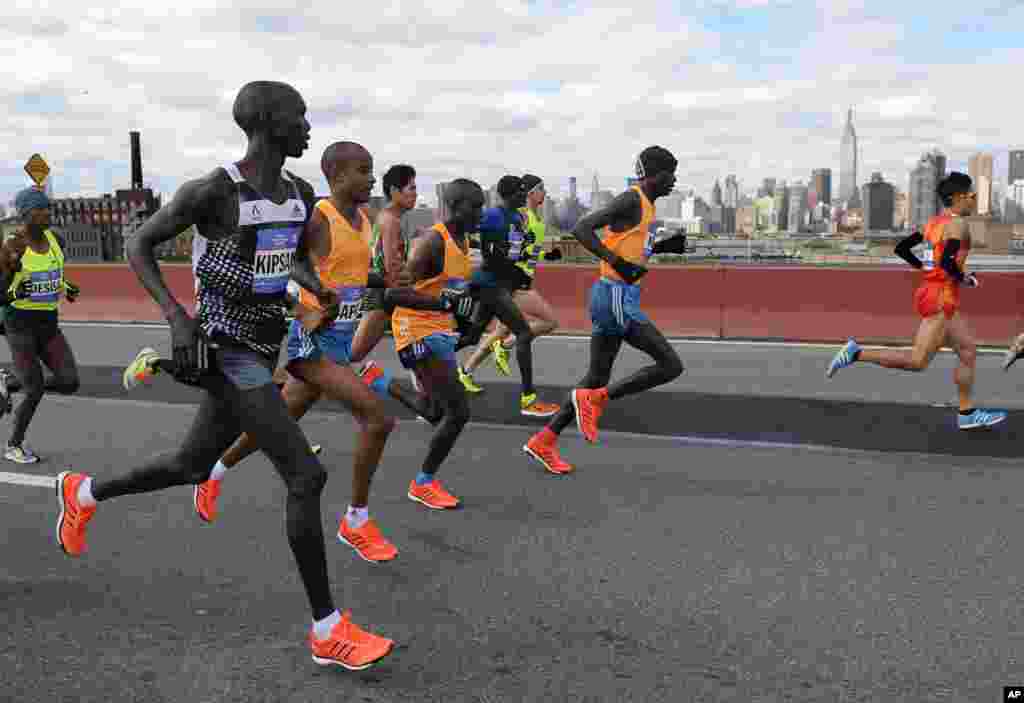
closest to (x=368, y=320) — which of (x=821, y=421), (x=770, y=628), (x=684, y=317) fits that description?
(x=821, y=421)

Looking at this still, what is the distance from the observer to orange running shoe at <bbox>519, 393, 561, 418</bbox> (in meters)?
8.66

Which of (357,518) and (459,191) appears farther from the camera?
(459,191)

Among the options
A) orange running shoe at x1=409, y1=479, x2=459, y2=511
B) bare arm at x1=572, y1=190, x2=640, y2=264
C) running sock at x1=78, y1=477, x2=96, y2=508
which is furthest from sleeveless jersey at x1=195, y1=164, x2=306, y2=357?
bare arm at x1=572, y1=190, x2=640, y2=264

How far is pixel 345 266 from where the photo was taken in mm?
5543

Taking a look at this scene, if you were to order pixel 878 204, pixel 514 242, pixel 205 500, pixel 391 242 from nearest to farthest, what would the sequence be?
pixel 205 500
pixel 391 242
pixel 514 242
pixel 878 204

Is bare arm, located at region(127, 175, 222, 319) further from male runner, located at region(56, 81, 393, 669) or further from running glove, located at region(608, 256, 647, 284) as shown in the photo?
running glove, located at region(608, 256, 647, 284)

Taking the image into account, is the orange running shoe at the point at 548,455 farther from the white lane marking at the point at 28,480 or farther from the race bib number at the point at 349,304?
the white lane marking at the point at 28,480

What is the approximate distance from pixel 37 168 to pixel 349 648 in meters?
23.0

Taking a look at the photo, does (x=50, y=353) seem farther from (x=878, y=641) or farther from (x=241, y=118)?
(x=878, y=641)

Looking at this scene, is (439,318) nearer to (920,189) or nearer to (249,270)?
(249,270)

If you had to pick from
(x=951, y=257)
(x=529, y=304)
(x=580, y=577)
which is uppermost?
(x=951, y=257)

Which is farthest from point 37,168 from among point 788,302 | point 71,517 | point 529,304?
point 71,517

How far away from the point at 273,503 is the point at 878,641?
10.9ft

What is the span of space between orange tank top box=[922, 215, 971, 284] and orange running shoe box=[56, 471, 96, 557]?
234 inches
